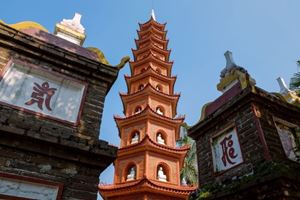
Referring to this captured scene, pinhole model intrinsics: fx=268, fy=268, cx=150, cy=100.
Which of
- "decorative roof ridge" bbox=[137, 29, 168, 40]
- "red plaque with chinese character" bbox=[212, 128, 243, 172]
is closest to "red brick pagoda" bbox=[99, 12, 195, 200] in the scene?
"decorative roof ridge" bbox=[137, 29, 168, 40]

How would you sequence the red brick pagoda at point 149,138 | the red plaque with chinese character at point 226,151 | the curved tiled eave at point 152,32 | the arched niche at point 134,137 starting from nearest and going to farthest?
the red plaque with chinese character at point 226,151 < the red brick pagoda at point 149,138 < the arched niche at point 134,137 < the curved tiled eave at point 152,32

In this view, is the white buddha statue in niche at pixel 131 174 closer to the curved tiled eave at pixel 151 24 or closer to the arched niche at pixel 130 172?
the arched niche at pixel 130 172

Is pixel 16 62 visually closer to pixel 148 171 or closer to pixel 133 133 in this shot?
pixel 148 171

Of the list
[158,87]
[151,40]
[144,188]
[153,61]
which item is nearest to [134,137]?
[144,188]

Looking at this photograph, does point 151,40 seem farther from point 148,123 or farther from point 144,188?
point 144,188

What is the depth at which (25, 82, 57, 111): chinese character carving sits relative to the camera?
5785mm

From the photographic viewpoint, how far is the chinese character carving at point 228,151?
25.5ft

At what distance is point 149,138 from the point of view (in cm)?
1759

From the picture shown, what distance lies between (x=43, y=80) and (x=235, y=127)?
216 inches

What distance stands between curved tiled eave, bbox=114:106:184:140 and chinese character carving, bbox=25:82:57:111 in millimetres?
13196

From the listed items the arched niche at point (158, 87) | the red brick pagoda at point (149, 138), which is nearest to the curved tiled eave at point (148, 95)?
the red brick pagoda at point (149, 138)

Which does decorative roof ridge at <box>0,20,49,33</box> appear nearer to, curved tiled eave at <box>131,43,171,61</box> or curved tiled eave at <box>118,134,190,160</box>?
curved tiled eave at <box>118,134,190,160</box>

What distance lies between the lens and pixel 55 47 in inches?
257

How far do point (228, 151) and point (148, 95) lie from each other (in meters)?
13.3
